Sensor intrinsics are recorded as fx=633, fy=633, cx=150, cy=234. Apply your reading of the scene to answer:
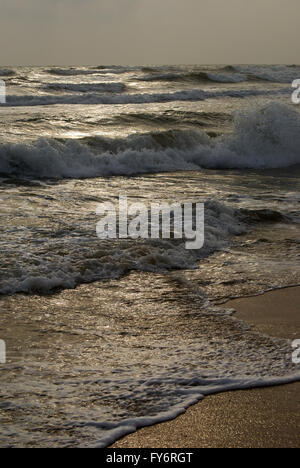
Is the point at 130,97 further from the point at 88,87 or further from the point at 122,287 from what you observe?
the point at 122,287

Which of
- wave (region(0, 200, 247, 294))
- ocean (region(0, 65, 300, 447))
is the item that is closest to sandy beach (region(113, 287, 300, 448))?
ocean (region(0, 65, 300, 447))

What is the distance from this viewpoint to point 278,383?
3625mm

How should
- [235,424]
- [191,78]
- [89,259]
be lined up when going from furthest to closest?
[191,78] → [89,259] → [235,424]

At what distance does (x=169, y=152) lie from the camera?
45.1 ft

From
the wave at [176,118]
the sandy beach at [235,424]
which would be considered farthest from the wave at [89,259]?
the wave at [176,118]

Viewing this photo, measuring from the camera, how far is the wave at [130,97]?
22719mm

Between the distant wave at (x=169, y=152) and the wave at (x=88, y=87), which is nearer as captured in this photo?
the distant wave at (x=169, y=152)

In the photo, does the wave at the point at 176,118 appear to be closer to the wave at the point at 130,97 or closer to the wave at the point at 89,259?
the wave at the point at 130,97

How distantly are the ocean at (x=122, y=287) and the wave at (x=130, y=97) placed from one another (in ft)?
30.8

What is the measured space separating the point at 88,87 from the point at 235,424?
26.8 m

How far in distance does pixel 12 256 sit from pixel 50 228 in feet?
3.76

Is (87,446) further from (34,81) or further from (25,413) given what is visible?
(34,81)

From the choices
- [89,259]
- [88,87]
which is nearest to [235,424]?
[89,259]
